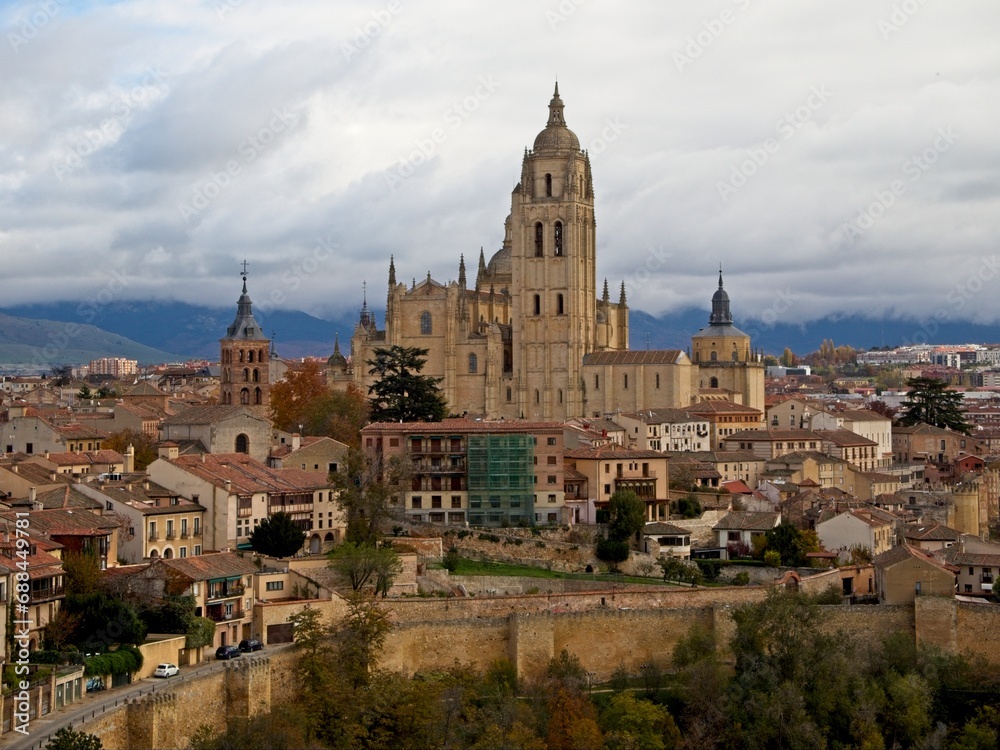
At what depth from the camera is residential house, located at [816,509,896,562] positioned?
5697 cm

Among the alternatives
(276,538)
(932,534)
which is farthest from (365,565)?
(932,534)

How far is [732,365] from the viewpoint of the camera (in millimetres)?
95062

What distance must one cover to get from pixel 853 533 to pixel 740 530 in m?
3.75

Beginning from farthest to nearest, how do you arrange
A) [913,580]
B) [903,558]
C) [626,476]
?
[626,476] → [903,558] → [913,580]

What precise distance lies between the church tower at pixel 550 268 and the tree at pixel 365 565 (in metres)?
45.5

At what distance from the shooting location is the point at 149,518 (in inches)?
1825

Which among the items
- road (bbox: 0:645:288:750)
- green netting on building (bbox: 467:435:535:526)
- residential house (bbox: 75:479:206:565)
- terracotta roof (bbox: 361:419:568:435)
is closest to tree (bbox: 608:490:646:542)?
green netting on building (bbox: 467:435:535:526)

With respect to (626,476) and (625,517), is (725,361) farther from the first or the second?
(625,517)

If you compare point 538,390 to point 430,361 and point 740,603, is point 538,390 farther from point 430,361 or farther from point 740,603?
point 740,603

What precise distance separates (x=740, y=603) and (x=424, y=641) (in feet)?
30.7

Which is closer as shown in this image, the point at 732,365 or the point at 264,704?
the point at 264,704

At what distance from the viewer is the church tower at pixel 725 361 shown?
94750 millimetres

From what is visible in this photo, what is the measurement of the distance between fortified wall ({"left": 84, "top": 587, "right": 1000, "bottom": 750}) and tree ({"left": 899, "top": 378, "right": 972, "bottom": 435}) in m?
43.8

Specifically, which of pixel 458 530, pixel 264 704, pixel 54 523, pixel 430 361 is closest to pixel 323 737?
pixel 264 704
